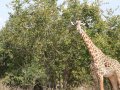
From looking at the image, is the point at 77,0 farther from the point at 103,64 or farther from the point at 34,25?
the point at 103,64

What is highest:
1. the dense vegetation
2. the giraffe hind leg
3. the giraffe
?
the dense vegetation

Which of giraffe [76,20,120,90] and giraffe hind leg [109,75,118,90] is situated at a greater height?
giraffe [76,20,120,90]

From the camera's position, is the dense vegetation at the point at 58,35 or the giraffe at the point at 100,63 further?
the dense vegetation at the point at 58,35

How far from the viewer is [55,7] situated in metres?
14.5

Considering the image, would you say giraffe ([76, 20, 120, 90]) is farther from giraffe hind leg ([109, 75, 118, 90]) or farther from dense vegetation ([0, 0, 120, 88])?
dense vegetation ([0, 0, 120, 88])

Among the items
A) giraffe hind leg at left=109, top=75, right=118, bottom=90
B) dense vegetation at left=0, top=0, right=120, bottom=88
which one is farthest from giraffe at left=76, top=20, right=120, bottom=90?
dense vegetation at left=0, top=0, right=120, bottom=88

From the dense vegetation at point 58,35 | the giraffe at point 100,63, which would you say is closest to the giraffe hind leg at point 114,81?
the giraffe at point 100,63

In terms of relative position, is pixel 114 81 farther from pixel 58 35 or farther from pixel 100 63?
pixel 58 35

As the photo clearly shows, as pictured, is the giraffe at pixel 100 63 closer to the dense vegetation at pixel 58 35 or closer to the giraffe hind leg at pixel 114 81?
the giraffe hind leg at pixel 114 81

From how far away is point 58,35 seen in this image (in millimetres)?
14375

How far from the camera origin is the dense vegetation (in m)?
14.3

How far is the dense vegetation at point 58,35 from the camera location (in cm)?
1430

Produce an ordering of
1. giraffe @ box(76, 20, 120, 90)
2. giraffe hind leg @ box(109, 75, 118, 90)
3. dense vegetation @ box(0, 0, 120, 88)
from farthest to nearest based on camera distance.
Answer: dense vegetation @ box(0, 0, 120, 88), giraffe hind leg @ box(109, 75, 118, 90), giraffe @ box(76, 20, 120, 90)

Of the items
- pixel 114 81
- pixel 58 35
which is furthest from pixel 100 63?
pixel 58 35
